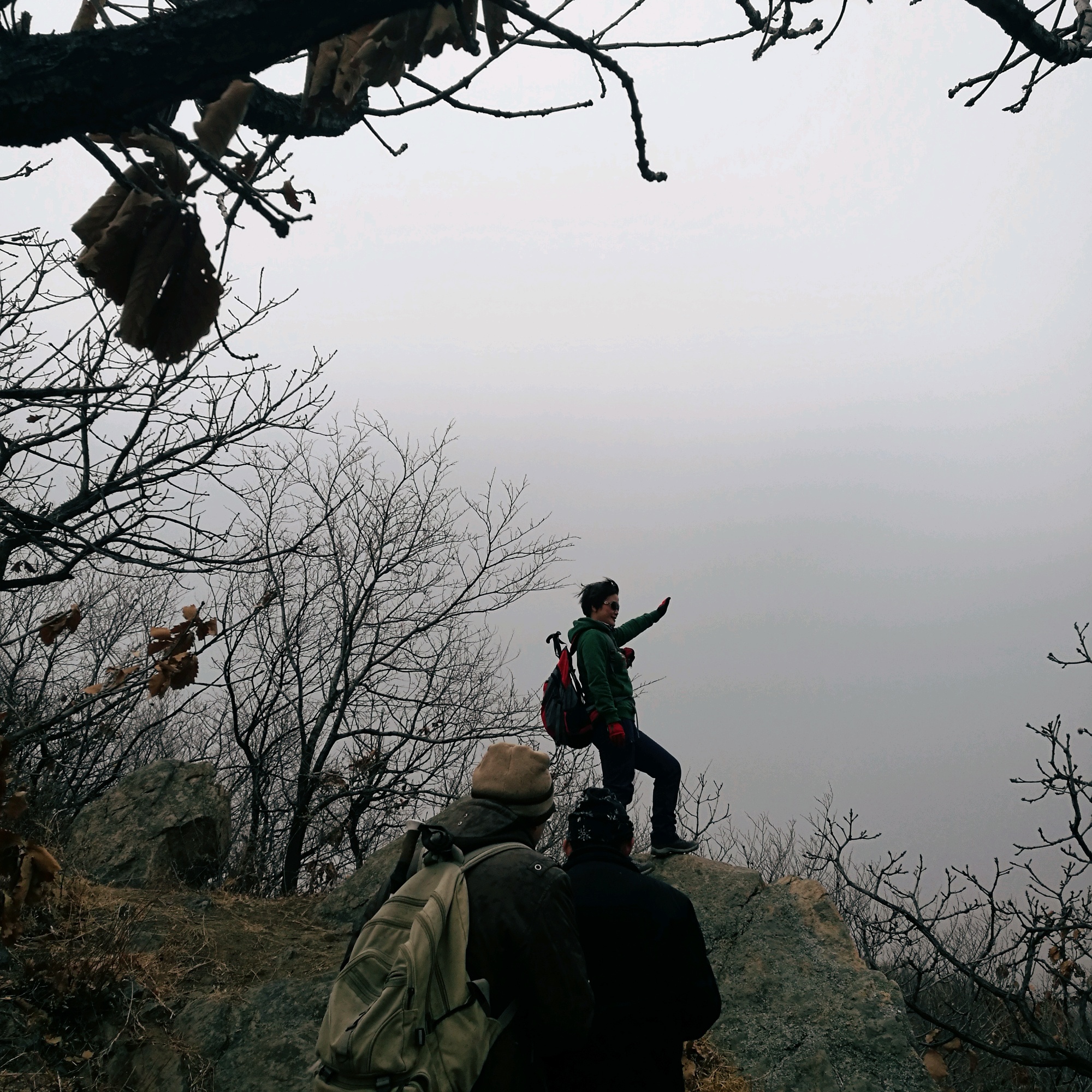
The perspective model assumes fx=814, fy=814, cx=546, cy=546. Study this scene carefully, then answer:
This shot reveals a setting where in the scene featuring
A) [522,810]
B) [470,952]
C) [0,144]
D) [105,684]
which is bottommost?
[470,952]

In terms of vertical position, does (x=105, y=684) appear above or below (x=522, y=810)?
above

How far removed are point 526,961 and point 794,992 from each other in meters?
3.96

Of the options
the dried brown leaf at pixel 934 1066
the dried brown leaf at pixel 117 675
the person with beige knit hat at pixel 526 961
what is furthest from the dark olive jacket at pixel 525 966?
the dried brown leaf at pixel 934 1066

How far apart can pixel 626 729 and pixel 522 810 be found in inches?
115

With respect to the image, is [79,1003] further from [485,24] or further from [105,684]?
[485,24]

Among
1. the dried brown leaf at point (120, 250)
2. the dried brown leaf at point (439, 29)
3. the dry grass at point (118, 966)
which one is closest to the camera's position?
the dried brown leaf at point (120, 250)

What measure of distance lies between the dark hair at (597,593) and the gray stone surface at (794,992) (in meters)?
2.26

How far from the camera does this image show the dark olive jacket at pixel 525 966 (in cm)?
215

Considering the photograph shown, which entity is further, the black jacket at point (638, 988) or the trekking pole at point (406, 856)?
the black jacket at point (638, 988)

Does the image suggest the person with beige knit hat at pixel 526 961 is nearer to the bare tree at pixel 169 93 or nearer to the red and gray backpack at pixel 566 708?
the bare tree at pixel 169 93

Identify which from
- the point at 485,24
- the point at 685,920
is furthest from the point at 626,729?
the point at 485,24

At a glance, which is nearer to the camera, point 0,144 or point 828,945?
point 0,144

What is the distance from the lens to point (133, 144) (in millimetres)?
1837

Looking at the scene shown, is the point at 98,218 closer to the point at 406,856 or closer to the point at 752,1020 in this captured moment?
the point at 406,856
